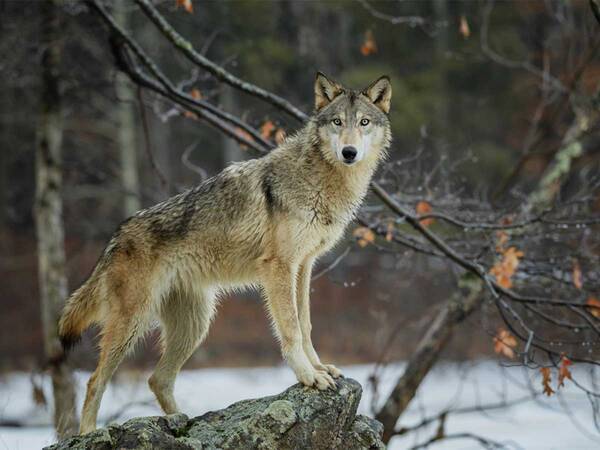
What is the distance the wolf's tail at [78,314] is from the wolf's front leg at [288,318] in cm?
130

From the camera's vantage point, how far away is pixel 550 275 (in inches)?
282

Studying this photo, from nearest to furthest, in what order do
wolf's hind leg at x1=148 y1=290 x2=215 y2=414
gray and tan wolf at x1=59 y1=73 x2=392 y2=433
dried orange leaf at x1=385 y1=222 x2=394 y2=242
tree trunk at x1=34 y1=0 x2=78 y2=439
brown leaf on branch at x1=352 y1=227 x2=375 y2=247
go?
gray and tan wolf at x1=59 y1=73 x2=392 y2=433, wolf's hind leg at x1=148 y1=290 x2=215 y2=414, dried orange leaf at x1=385 y1=222 x2=394 y2=242, brown leaf on branch at x1=352 y1=227 x2=375 y2=247, tree trunk at x1=34 y1=0 x2=78 y2=439

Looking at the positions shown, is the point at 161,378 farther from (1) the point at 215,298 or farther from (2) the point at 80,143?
(2) the point at 80,143

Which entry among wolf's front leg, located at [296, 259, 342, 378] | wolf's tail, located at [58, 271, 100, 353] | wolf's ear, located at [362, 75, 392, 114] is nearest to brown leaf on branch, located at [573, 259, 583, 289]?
wolf's ear, located at [362, 75, 392, 114]

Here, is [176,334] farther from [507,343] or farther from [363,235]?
[507,343]

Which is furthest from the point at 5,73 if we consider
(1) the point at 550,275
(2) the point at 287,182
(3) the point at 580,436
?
(3) the point at 580,436

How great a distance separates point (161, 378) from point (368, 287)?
14.6 meters

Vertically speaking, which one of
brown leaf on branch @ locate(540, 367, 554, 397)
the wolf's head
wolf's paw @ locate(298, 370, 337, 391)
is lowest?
wolf's paw @ locate(298, 370, 337, 391)

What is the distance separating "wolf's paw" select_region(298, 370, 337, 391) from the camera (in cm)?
479

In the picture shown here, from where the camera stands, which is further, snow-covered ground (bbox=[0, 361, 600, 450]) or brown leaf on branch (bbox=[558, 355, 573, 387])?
snow-covered ground (bbox=[0, 361, 600, 450])

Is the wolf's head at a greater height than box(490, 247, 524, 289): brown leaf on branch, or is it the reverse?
box(490, 247, 524, 289): brown leaf on branch

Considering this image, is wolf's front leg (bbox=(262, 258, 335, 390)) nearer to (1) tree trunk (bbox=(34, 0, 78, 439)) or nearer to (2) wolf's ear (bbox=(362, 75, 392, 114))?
(2) wolf's ear (bbox=(362, 75, 392, 114))

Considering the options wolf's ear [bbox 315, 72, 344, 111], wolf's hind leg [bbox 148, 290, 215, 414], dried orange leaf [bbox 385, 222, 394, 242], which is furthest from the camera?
dried orange leaf [bbox 385, 222, 394, 242]

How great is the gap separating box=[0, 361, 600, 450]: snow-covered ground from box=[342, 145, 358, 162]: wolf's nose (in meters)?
4.62
